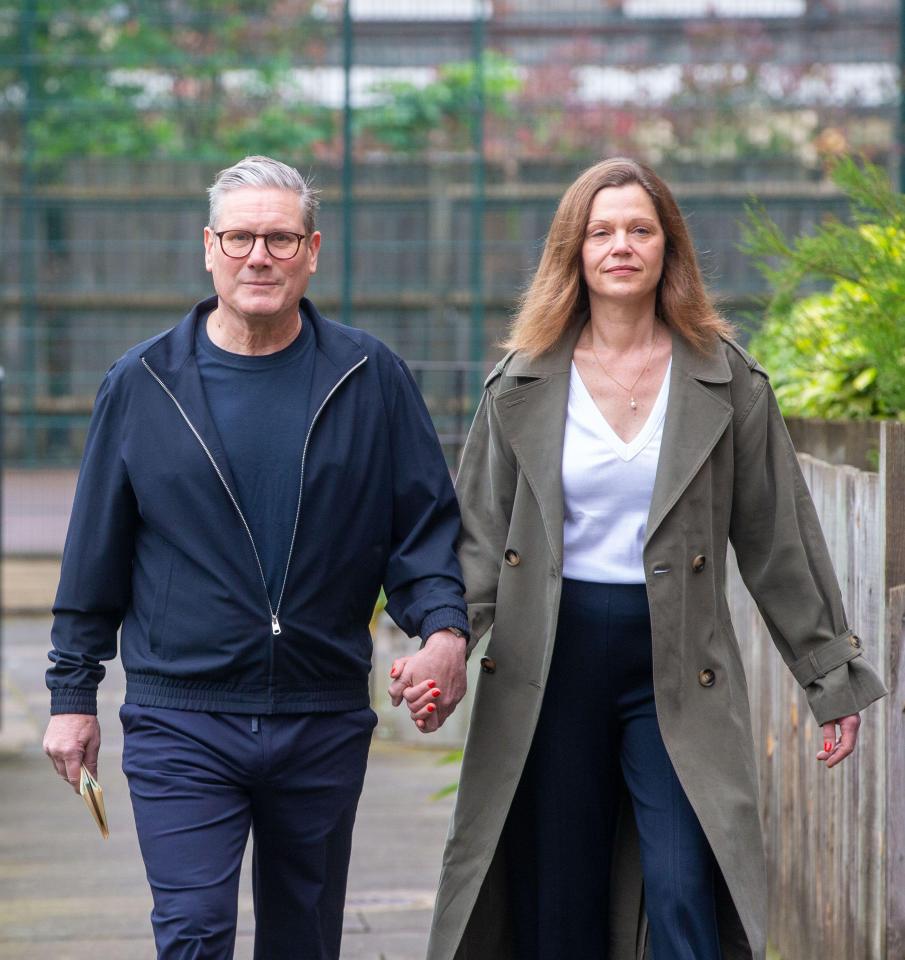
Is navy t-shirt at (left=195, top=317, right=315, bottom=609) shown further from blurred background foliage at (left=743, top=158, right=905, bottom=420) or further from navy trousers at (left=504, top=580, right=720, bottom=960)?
blurred background foliage at (left=743, top=158, right=905, bottom=420)

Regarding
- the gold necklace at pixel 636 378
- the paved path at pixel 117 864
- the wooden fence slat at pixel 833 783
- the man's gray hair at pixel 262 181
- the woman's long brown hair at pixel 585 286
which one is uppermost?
the man's gray hair at pixel 262 181

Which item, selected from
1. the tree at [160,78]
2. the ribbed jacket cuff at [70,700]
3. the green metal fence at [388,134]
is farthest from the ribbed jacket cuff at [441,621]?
the tree at [160,78]

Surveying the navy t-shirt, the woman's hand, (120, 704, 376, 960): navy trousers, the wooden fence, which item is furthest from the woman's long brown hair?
(120, 704, 376, 960): navy trousers

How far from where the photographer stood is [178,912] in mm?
3279

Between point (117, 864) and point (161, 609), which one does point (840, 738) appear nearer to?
point (161, 609)

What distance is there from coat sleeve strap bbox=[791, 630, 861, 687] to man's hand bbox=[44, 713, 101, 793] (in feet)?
4.62

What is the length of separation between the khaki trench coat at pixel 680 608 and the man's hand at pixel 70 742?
78 centimetres

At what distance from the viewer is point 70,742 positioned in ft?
11.5

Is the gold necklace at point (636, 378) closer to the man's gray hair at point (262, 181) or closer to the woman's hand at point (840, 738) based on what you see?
the man's gray hair at point (262, 181)

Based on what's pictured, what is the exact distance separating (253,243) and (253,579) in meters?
0.65

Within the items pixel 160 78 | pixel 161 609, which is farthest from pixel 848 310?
pixel 160 78

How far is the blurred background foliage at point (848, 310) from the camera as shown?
14.8 ft

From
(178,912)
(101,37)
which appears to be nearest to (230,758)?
(178,912)

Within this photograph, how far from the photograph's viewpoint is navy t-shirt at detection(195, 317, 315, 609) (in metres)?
3.43
